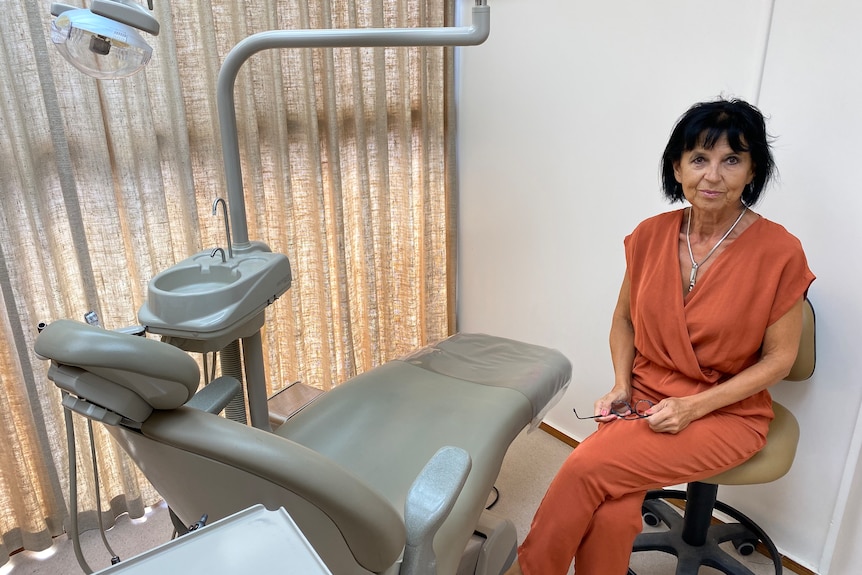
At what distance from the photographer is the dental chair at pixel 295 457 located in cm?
69

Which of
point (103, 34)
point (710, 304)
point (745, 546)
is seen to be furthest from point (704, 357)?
point (103, 34)

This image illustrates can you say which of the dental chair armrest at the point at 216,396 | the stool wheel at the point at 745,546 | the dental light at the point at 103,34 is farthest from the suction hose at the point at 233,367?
the stool wheel at the point at 745,546

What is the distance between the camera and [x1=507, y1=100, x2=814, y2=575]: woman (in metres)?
1.35

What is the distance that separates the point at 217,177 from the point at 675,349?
1.40m

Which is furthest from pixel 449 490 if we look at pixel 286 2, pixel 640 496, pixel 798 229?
pixel 286 2

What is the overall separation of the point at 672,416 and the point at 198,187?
4.84 ft

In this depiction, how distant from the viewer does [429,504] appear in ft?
2.75

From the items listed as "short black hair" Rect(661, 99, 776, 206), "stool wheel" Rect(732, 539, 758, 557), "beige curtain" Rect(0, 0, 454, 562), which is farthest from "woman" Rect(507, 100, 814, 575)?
"beige curtain" Rect(0, 0, 454, 562)

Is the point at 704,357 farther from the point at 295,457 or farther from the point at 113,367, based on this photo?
the point at 113,367

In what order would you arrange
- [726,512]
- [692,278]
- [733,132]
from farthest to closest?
[726,512] → [692,278] → [733,132]

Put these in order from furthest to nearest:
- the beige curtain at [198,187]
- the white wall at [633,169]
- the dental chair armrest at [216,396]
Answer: the beige curtain at [198,187]
the white wall at [633,169]
the dental chair armrest at [216,396]

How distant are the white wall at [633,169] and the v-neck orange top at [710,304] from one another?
0.75 feet

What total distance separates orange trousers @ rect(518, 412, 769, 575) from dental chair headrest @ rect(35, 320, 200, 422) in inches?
37.9

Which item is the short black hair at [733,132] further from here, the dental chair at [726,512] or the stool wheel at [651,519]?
the stool wheel at [651,519]
